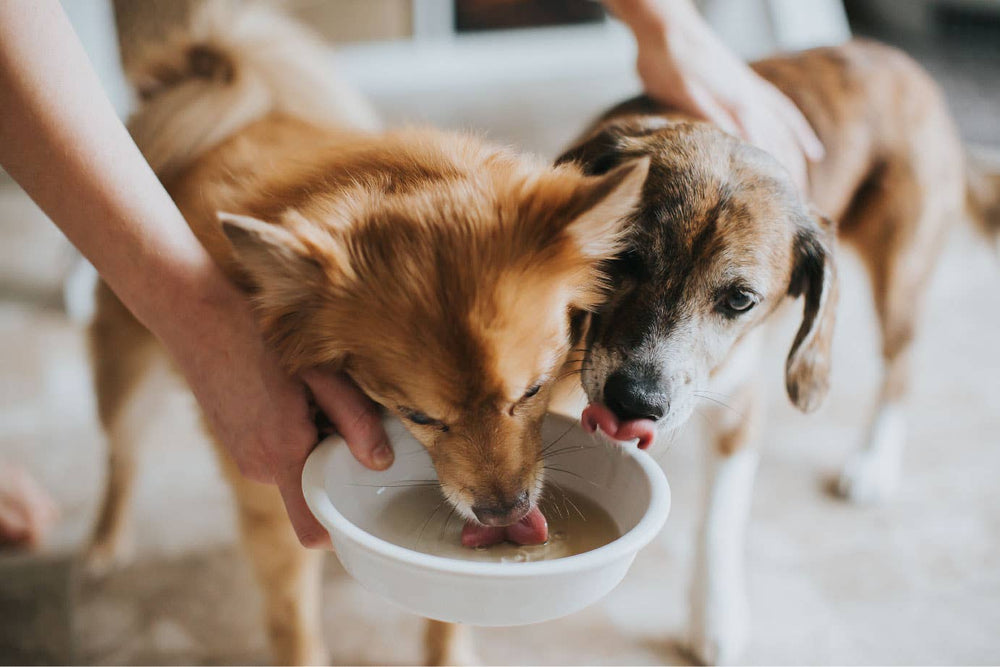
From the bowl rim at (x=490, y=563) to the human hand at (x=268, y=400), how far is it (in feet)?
0.16

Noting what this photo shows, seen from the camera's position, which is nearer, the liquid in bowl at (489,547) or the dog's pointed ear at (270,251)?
the dog's pointed ear at (270,251)

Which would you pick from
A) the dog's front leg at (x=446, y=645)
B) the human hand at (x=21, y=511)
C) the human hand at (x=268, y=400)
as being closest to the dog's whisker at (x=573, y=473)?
the human hand at (x=268, y=400)

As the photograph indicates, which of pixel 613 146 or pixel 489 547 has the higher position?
pixel 613 146

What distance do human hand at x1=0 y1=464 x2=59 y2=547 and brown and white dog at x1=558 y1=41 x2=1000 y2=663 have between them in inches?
53.1

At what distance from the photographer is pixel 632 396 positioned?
3.55 feet

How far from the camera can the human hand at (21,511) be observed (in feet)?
5.57

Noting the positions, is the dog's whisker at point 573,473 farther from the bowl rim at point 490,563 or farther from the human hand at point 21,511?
the human hand at point 21,511

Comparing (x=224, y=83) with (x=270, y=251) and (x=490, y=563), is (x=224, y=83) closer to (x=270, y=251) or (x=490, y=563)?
(x=270, y=251)

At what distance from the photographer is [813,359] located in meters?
1.31

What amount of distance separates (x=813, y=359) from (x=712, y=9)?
2.74 metres

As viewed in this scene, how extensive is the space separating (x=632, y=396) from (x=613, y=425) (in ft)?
0.16

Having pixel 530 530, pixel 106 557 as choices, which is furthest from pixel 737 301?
pixel 106 557

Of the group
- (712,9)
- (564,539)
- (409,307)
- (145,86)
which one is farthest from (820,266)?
(712,9)

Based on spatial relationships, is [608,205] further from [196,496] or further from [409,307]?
[196,496]
